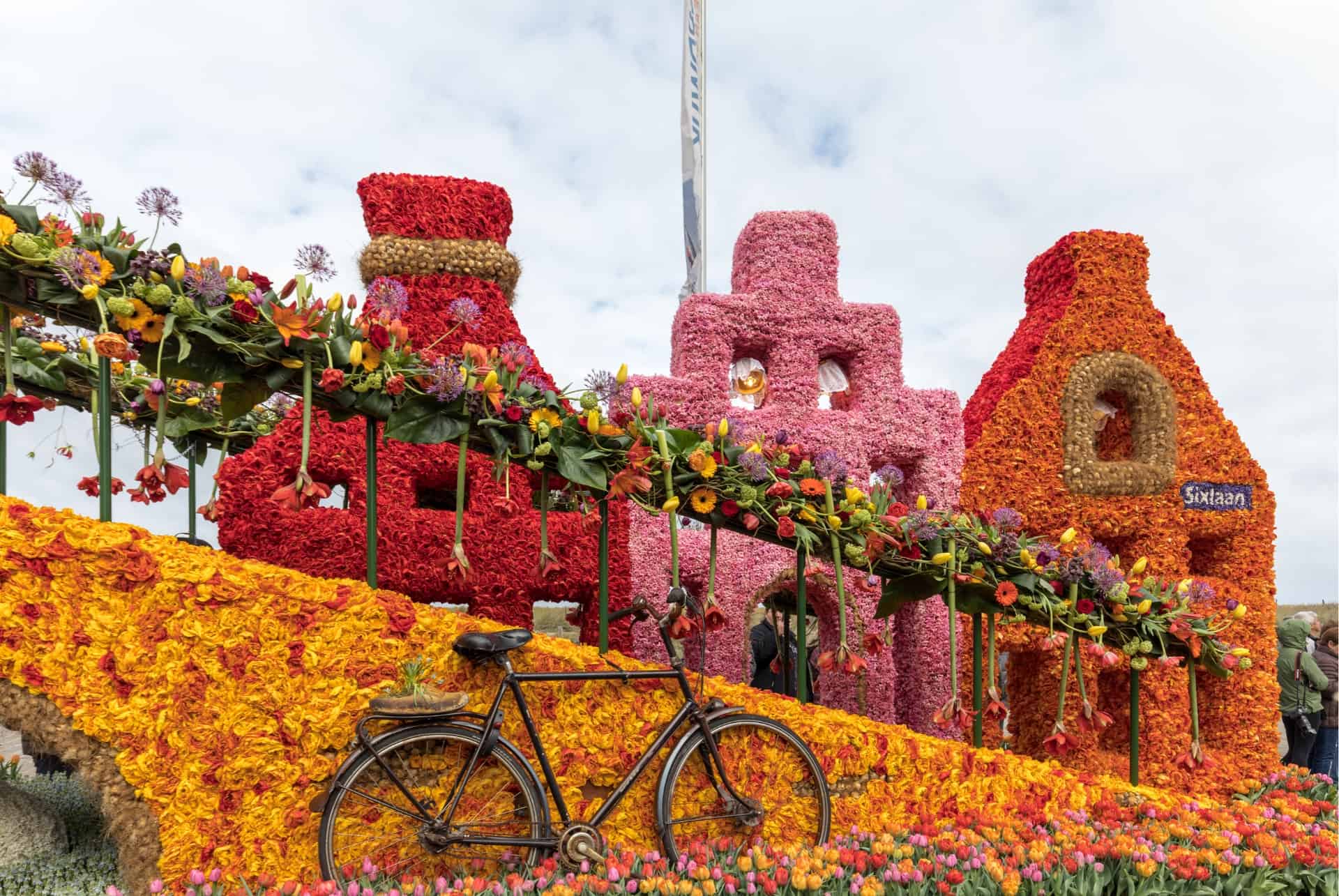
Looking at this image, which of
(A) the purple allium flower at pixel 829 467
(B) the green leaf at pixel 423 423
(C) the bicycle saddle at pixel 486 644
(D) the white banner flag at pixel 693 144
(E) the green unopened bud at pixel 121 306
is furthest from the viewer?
(D) the white banner flag at pixel 693 144

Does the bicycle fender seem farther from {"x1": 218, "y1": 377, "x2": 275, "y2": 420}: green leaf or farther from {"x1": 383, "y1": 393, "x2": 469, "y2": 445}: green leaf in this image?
{"x1": 218, "y1": 377, "x2": 275, "y2": 420}: green leaf

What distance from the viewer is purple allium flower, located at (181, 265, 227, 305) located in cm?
305

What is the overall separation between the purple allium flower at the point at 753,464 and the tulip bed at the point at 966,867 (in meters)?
1.52

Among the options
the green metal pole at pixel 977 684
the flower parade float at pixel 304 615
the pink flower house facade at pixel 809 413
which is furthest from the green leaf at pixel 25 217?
the green metal pole at pixel 977 684

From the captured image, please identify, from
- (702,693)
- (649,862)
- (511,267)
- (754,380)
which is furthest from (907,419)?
(649,862)

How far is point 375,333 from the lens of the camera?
10.5 feet

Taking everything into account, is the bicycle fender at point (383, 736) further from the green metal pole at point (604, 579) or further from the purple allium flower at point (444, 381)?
the purple allium flower at point (444, 381)

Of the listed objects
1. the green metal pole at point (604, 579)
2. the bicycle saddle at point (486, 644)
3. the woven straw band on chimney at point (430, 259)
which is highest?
the woven straw band on chimney at point (430, 259)

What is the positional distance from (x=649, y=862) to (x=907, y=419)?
5071mm

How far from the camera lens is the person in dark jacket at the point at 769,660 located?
816cm

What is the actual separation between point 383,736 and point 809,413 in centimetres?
492

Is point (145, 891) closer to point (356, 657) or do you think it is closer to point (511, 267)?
point (356, 657)

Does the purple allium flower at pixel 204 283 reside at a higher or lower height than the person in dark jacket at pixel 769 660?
higher

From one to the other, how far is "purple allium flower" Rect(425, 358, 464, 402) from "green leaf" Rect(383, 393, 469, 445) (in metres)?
0.06
